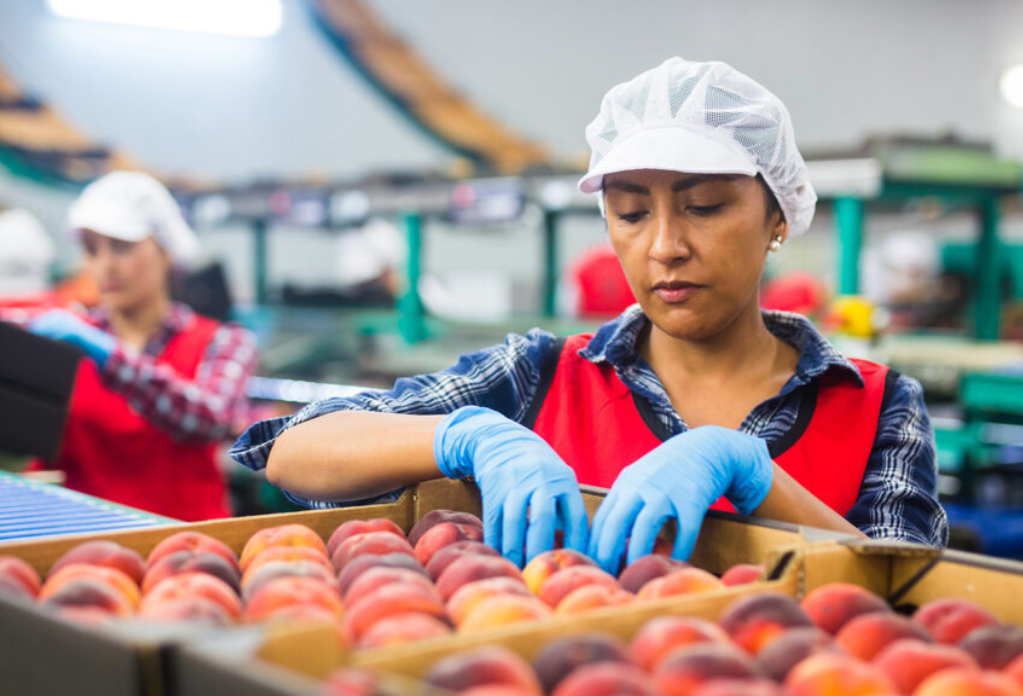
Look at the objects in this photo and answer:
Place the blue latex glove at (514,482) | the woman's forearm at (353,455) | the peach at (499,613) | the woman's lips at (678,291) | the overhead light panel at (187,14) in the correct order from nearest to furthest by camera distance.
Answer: the peach at (499,613) < the blue latex glove at (514,482) < the woman's forearm at (353,455) < the woman's lips at (678,291) < the overhead light panel at (187,14)

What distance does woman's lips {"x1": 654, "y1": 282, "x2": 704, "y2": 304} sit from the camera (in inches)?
63.3

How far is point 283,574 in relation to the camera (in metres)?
1.04

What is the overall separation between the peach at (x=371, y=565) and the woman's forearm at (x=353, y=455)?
365mm

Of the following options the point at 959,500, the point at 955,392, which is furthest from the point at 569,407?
the point at 959,500

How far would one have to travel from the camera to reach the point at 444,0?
970 cm

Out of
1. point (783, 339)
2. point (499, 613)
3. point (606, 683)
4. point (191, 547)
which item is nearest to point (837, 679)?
point (606, 683)

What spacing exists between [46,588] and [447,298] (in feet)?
21.9

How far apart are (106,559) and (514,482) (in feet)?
1.55

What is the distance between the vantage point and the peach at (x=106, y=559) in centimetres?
108

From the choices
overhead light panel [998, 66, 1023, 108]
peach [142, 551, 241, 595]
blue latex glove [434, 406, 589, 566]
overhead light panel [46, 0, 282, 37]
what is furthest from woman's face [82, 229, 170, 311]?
overhead light panel [998, 66, 1023, 108]

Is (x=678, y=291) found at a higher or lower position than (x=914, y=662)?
higher

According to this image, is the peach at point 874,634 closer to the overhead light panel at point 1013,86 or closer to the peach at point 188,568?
the peach at point 188,568

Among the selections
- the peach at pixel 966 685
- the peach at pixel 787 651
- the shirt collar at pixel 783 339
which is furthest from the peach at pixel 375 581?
the shirt collar at pixel 783 339

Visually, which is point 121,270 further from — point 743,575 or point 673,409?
point 743,575
